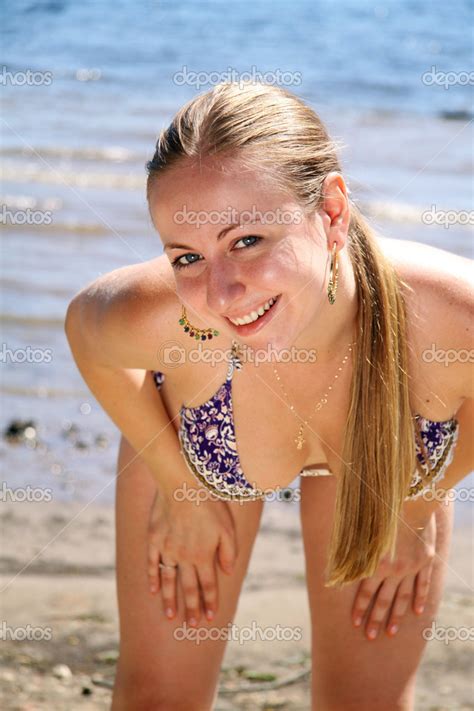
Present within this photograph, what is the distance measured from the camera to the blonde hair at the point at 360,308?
2.49 meters

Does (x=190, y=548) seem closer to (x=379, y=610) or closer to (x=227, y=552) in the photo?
(x=227, y=552)

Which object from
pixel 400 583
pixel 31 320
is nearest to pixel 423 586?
pixel 400 583

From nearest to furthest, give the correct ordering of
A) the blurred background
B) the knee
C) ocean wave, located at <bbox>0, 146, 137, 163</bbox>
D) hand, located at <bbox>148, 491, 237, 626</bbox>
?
the knee
hand, located at <bbox>148, 491, 237, 626</bbox>
the blurred background
ocean wave, located at <bbox>0, 146, 137, 163</bbox>

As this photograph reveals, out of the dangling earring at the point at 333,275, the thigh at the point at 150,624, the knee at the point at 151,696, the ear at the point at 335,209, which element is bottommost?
the knee at the point at 151,696

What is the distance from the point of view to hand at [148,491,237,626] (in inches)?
122

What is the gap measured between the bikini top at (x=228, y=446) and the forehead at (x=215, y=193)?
23.2 inches

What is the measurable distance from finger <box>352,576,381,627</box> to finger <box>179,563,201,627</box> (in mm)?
456

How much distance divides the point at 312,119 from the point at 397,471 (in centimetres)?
93

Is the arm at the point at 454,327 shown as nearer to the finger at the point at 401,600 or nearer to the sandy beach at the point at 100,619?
the finger at the point at 401,600

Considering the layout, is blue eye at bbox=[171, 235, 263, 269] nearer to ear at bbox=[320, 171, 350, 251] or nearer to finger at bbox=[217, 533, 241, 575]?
ear at bbox=[320, 171, 350, 251]

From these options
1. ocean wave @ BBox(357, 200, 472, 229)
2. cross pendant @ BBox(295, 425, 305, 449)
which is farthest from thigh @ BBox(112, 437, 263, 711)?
ocean wave @ BBox(357, 200, 472, 229)

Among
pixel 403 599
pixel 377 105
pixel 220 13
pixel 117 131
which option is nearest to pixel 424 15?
pixel 220 13

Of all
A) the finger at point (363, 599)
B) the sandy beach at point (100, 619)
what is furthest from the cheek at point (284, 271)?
the sandy beach at point (100, 619)

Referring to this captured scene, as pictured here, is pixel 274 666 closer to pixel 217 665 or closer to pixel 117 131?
pixel 217 665
